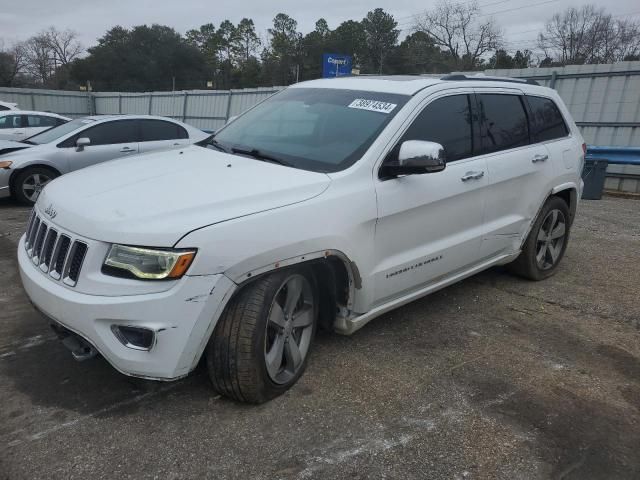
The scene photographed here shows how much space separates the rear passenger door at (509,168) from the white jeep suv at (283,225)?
0.02 m

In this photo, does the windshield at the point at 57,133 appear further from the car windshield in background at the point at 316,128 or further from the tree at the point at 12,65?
the tree at the point at 12,65

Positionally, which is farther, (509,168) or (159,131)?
(159,131)

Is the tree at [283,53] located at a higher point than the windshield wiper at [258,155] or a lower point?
higher

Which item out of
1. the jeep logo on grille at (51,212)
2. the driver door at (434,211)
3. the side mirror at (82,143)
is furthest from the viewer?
the side mirror at (82,143)

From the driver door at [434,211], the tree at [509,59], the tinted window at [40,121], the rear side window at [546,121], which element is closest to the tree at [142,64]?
the tree at [509,59]

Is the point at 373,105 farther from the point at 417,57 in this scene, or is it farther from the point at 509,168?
the point at 417,57

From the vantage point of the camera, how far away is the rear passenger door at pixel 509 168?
411 cm

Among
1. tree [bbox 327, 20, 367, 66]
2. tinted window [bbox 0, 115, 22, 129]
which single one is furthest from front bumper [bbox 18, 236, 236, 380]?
tree [bbox 327, 20, 367, 66]

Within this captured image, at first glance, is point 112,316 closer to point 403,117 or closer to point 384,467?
point 384,467

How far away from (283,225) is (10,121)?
12081 millimetres

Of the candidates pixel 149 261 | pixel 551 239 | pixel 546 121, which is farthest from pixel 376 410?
pixel 546 121

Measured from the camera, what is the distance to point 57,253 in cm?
270

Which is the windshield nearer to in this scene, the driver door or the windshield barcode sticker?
the windshield barcode sticker

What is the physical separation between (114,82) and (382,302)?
57.1 m
